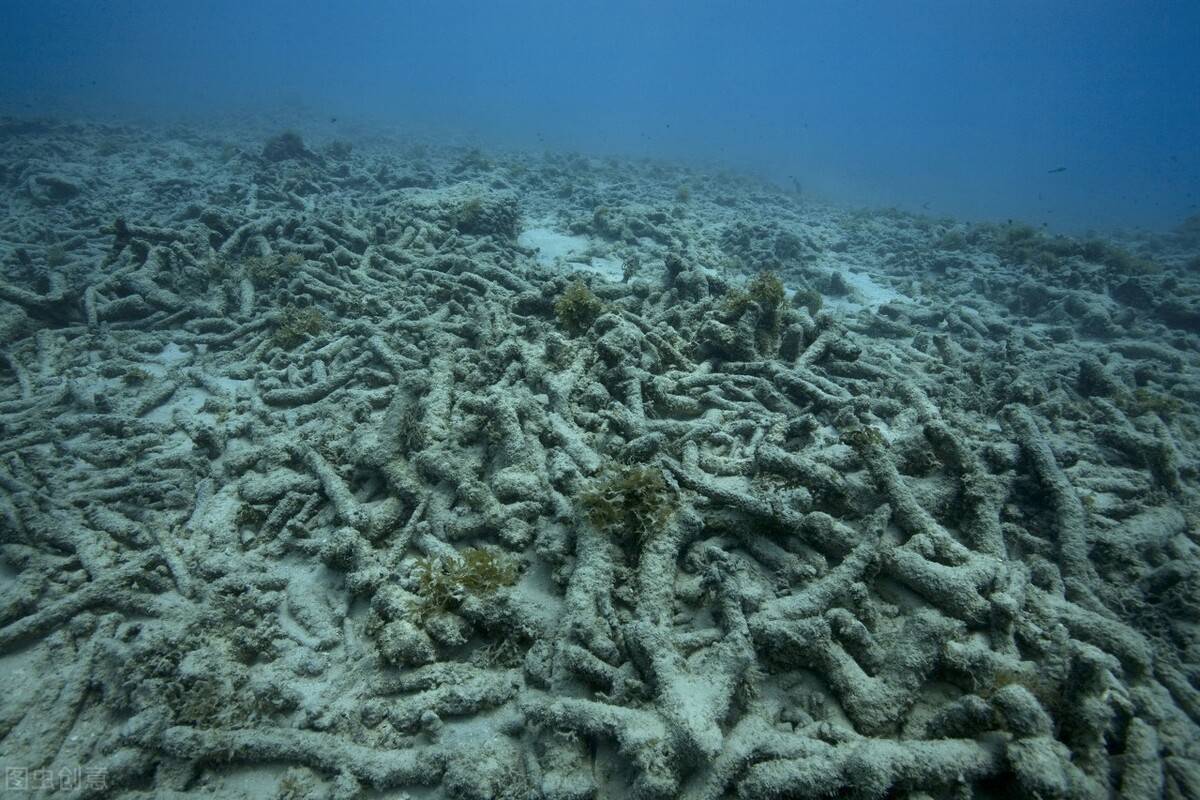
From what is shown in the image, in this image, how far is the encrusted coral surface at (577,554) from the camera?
12.0 feet

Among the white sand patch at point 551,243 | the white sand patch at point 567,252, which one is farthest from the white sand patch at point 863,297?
the white sand patch at point 551,243

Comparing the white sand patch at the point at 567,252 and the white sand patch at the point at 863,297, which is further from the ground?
the white sand patch at the point at 863,297

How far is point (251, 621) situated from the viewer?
488 centimetres

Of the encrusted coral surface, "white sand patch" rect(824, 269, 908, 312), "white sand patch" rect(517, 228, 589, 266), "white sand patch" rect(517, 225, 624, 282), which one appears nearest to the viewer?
the encrusted coral surface

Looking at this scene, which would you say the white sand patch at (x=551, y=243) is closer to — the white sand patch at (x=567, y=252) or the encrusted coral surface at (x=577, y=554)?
the white sand patch at (x=567, y=252)

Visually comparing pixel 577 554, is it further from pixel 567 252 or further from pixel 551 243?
pixel 551 243

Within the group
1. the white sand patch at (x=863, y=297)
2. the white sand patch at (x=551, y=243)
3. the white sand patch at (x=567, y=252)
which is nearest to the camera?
the white sand patch at (x=863, y=297)

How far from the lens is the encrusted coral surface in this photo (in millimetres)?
3650

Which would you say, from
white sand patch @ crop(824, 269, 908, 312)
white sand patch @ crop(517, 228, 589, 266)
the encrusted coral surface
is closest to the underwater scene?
the encrusted coral surface

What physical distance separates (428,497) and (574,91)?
182m

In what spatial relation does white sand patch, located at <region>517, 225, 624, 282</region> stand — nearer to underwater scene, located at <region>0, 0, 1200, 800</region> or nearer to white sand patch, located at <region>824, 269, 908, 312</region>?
underwater scene, located at <region>0, 0, 1200, 800</region>

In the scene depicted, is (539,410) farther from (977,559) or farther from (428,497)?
(977,559)

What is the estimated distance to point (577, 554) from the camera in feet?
16.4

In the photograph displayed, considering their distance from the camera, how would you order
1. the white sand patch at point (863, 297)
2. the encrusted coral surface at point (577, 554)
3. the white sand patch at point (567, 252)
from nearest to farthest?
1. the encrusted coral surface at point (577, 554)
2. the white sand patch at point (863, 297)
3. the white sand patch at point (567, 252)
